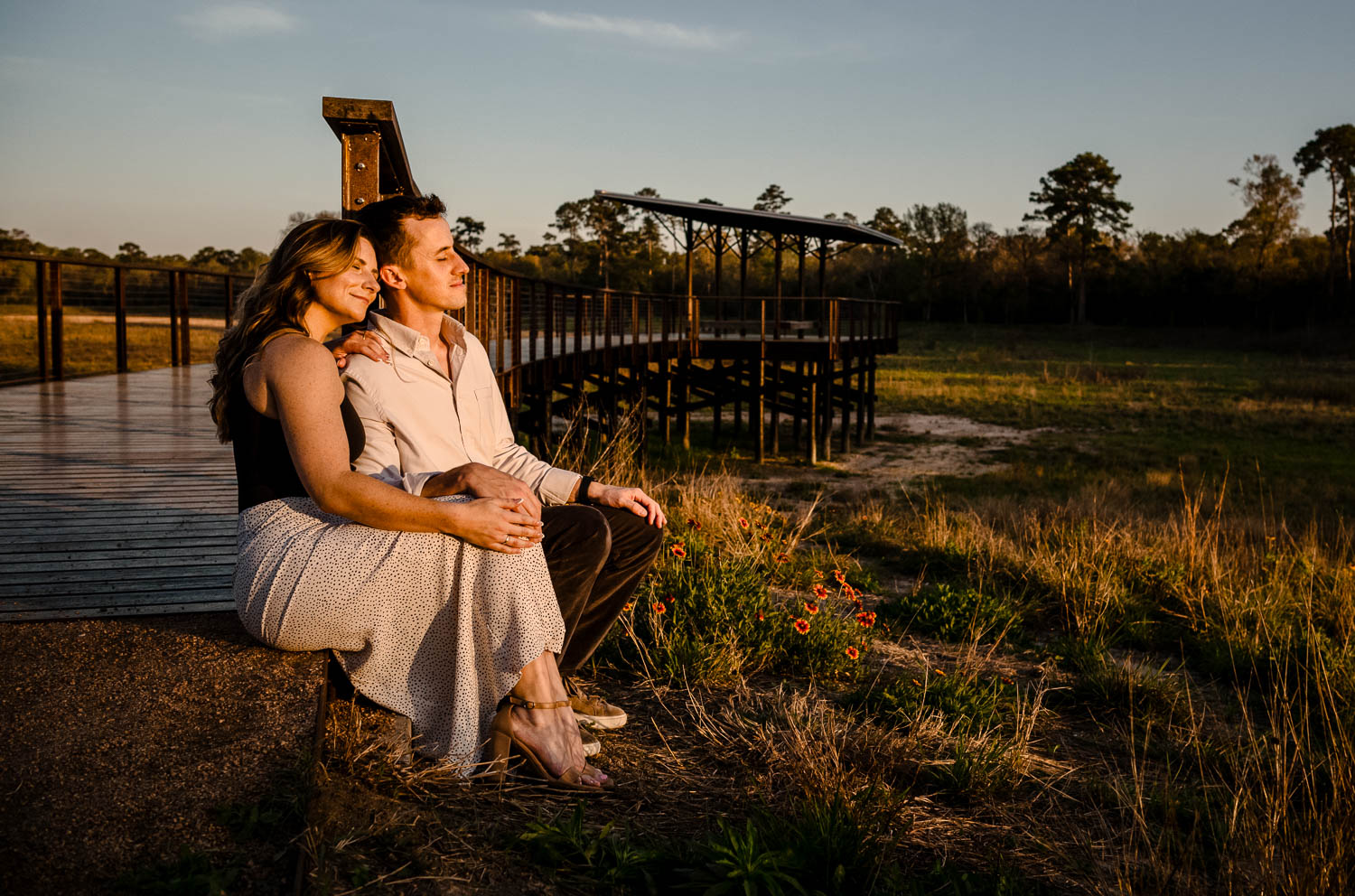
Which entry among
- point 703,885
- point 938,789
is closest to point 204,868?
point 703,885

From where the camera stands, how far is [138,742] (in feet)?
7.51

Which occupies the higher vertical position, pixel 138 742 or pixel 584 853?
pixel 138 742

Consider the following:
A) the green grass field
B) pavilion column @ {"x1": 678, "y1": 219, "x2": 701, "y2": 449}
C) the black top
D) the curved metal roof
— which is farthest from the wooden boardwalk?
the green grass field

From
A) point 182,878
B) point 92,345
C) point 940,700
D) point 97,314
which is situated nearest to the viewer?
point 182,878

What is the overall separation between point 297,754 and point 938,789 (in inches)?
81.9

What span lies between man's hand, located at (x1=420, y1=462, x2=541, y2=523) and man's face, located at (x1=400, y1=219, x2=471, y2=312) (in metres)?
0.62

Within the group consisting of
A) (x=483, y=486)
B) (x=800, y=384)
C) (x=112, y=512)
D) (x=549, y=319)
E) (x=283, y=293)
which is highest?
(x=549, y=319)

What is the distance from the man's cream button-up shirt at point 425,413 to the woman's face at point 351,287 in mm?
138

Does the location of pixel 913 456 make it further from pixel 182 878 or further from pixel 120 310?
pixel 182 878

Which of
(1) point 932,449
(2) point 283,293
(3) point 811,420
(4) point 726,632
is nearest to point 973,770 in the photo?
(4) point 726,632

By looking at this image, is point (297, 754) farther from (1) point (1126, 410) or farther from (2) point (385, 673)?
(1) point (1126, 410)

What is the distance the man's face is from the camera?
312 cm

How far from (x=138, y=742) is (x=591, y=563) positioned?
4.13 feet

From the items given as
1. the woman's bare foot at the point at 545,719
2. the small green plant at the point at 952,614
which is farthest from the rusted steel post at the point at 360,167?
the small green plant at the point at 952,614
